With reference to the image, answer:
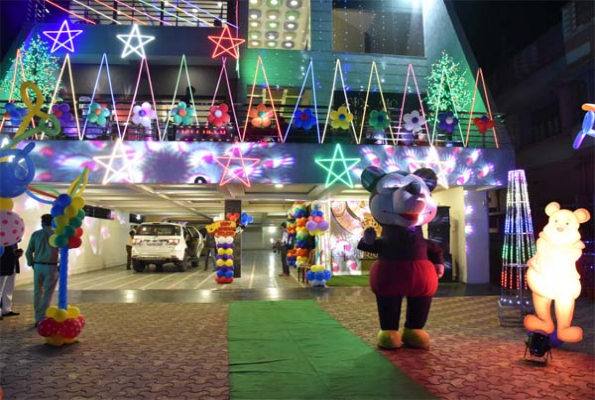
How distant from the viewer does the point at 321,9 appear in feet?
53.4

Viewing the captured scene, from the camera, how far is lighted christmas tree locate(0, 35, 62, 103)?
13.8 meters

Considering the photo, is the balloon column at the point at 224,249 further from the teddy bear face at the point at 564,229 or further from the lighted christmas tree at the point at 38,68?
the teddy bear face at the point at 564,229

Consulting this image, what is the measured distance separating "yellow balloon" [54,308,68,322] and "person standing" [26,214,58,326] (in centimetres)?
102

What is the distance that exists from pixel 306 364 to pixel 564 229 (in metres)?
3.40

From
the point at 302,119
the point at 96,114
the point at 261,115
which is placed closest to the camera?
the point at 96,114

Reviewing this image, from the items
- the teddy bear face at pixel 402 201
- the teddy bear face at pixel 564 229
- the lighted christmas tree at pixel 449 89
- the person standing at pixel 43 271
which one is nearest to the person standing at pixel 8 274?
the person standing at pixel 43 271

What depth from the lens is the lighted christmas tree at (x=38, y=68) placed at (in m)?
13.8

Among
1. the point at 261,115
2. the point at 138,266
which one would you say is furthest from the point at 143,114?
the point at 138,266

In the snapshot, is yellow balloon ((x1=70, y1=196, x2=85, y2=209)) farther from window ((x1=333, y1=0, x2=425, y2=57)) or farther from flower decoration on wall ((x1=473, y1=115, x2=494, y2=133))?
window ((x1=333, y1=0, x2=425, y2=57))

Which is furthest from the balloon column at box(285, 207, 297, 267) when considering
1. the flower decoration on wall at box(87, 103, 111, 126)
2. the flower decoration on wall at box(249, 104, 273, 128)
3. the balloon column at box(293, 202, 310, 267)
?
the flower decoration on wall at box(87, 103, 111, 126)

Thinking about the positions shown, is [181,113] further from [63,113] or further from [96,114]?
[63,113]

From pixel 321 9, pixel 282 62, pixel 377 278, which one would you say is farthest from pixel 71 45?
pixel 377 278

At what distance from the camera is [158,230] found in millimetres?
16234

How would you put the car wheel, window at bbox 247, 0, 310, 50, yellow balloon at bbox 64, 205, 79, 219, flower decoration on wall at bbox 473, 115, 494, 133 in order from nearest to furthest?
yellow balloon at bbox 64, 205, 79, 219 < flower decoration on wall at bbox 473, 115, 494, 133 < the car wheel < window at bbox 247, 0, 310, 50
